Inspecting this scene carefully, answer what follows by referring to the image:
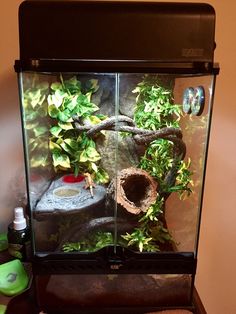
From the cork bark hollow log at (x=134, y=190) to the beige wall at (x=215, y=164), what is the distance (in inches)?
14.6

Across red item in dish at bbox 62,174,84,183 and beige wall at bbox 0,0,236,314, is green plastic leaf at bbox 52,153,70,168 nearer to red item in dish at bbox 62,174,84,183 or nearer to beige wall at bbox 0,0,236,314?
red item in dish at bbox 62,174,84,183

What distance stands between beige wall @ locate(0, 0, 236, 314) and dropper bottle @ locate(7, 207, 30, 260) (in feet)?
0.57

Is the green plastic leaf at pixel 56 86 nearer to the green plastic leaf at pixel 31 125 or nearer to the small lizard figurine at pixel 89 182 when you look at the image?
the green plastic leaf at pixel 31 125

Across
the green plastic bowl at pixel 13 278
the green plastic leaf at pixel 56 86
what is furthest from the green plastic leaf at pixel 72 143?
the green plastic bowl at pixel 13 278

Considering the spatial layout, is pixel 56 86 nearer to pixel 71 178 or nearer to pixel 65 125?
pixel 65 125

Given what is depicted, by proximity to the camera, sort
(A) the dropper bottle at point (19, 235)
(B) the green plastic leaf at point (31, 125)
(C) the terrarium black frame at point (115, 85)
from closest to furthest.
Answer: (C) the terrarium black frame at point (115, 85) < (B) the green plastic leaf at point (31, 125) < (A) the dropper bottle at point (19, 235)

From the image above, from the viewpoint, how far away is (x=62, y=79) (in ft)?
2.43

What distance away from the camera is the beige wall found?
3.26 feet

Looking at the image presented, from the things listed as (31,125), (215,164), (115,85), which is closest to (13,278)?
(31,125)

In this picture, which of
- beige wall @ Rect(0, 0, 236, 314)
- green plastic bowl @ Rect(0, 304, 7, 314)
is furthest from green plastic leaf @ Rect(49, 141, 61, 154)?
green plastic bowl @ Rect(0, 304, 7, 314)

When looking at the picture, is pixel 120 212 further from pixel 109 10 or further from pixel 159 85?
pixel 109 10

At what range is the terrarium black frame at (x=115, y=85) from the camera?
2.09ft

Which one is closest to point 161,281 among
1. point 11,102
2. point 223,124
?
point 223,124

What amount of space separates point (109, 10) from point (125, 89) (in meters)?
0.17
